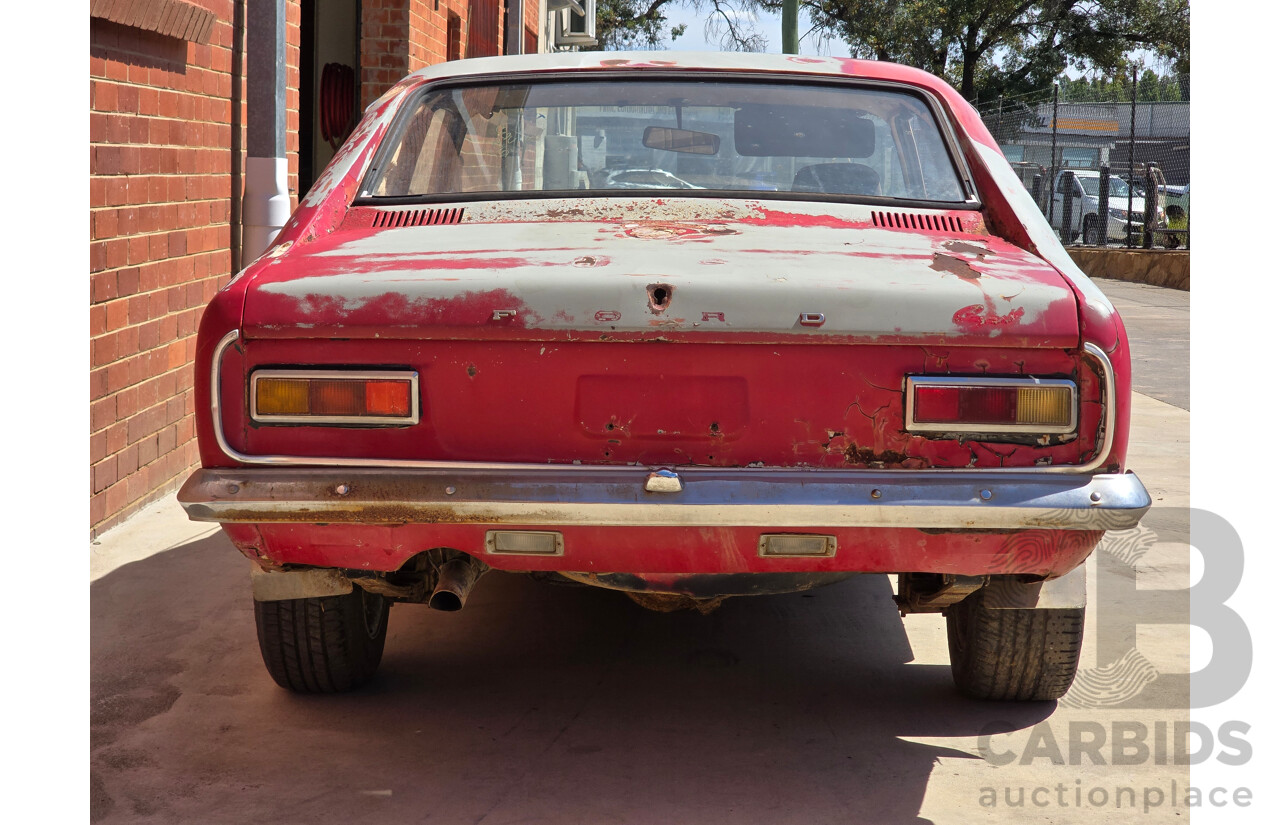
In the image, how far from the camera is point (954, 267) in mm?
2709

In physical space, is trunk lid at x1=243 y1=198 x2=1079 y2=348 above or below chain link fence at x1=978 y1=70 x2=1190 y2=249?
below

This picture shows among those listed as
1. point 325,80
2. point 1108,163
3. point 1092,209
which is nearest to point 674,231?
point 325,80

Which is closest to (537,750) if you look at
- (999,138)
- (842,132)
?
(842,132)

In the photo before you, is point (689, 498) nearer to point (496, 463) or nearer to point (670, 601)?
point (496, 463)

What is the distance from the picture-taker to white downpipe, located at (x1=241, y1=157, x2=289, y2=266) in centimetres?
575

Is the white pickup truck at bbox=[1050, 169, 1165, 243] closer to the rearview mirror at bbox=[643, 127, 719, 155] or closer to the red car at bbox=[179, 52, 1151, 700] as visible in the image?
the rearview mirror at bbox=[643, 127, 719, 155]

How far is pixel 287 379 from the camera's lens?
260cm

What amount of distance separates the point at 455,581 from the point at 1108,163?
22826 mm

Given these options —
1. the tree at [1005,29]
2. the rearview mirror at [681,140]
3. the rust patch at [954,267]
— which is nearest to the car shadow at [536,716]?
the rust patch at [954,267]

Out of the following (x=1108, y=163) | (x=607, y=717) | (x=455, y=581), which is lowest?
(x=607, y=717)

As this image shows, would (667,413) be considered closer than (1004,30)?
Yes

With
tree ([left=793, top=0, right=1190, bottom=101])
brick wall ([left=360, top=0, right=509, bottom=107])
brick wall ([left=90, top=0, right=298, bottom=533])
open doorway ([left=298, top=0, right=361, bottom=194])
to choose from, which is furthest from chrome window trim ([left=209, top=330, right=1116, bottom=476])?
tree ([left=793, top=0, right=1190, bottom=101])

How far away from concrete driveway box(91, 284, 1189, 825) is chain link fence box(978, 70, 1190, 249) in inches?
621

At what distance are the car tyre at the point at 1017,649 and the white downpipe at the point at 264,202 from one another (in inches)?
146
